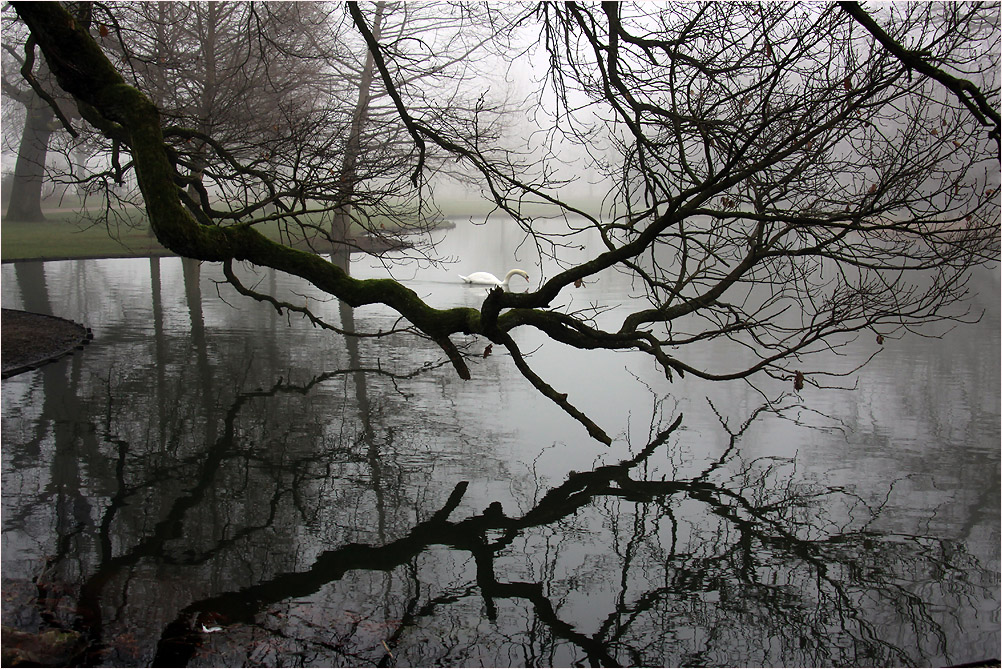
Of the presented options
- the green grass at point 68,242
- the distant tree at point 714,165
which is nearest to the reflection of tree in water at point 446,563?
the distant tree at point 714,165

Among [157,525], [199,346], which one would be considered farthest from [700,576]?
[199,346]

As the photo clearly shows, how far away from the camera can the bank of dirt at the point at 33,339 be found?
32.1 ft

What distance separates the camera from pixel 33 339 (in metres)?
10.8

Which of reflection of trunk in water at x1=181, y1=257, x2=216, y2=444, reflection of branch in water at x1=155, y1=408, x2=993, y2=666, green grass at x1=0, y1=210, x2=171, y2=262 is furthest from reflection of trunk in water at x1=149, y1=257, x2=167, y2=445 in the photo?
reflection of branch in water at x1=155, y1=408, x2=993, y2=666

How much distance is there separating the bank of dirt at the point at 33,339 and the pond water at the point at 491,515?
0.32 meters

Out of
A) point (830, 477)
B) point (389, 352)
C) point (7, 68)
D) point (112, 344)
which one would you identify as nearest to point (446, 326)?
point (830, 477)

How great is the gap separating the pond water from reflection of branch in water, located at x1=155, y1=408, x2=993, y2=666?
0.02m

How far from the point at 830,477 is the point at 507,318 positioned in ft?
9.54

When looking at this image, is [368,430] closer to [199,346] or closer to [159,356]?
[159,356]

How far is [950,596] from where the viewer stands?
195 inches

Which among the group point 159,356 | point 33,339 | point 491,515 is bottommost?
point 491,515

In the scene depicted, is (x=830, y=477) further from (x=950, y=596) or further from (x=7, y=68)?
(x=7, y=68)

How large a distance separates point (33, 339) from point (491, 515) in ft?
25.6

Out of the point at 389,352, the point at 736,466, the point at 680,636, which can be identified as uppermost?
the point at 389,352
